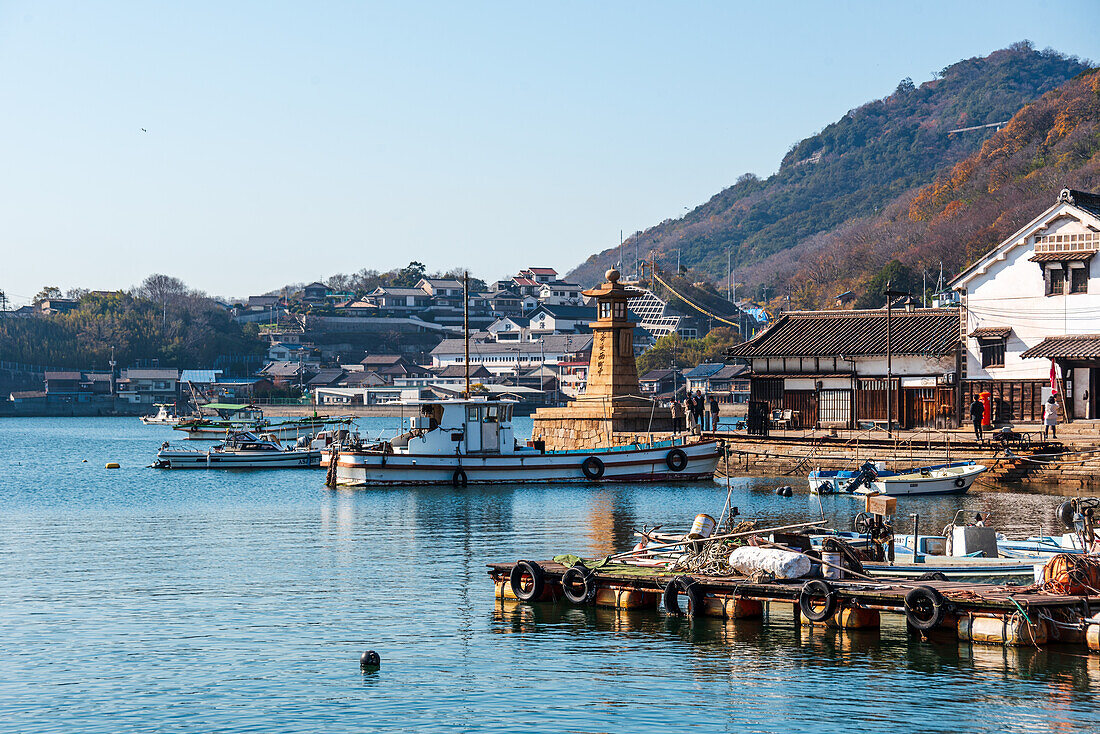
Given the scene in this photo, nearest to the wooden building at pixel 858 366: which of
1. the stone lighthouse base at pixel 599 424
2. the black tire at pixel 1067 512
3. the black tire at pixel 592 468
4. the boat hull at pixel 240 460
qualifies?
the stone lighthouse base at pixel 599 424

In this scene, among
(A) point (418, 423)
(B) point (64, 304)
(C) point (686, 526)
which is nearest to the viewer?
(C) point (686, 526)

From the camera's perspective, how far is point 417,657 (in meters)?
19.9

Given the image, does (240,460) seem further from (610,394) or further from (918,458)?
(918,458)

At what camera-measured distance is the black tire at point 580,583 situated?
74.4ft

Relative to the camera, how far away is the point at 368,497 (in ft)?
155

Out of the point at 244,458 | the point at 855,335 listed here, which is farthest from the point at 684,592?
the point at 244,458

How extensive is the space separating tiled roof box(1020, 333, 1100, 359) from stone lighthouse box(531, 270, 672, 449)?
17.0m

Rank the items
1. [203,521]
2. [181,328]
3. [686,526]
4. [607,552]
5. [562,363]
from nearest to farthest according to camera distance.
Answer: [607,552] → [686,526] → [203,521] → [562,363] → [181,328]

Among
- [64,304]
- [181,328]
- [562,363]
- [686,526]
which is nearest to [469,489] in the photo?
[686,526]

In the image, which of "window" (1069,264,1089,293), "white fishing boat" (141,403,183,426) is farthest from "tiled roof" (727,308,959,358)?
"white fishing boat" (141,403,183,426)

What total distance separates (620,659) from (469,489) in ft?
96.9

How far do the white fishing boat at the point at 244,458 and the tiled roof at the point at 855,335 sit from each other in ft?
80.5

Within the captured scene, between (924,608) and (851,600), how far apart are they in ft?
4.10

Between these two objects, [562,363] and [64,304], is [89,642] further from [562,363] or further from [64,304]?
[64,304]
